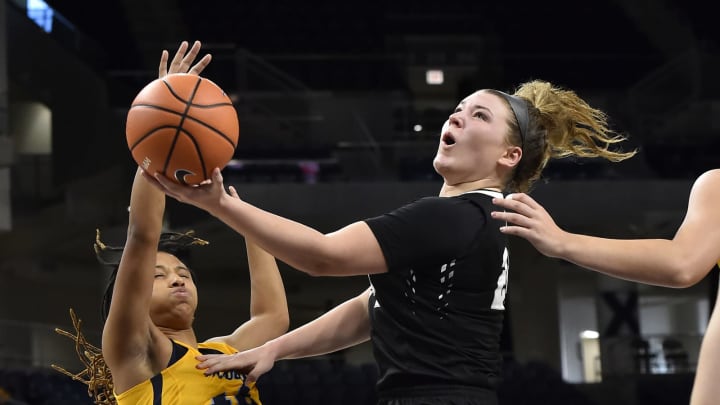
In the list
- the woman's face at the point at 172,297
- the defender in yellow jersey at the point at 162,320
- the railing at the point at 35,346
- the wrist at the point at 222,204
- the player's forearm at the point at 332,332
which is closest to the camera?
the wrist at the point at 222,204

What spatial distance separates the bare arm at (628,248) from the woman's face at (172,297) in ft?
3.91

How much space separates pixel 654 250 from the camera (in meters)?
2.15

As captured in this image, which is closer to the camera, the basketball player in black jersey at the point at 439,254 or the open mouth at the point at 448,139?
the basketball player in black jersey at the point at 439,254

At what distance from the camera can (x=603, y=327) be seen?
12.5 m

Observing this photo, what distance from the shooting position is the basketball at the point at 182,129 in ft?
6.76

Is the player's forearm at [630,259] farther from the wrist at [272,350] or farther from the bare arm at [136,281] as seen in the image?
the bare arm at [136,281]

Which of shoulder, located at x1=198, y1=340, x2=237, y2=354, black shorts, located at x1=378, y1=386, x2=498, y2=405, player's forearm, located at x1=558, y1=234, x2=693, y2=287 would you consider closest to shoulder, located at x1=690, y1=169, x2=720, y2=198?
player's forearm, located at x1=558, y1=234, x2=693, y2=287

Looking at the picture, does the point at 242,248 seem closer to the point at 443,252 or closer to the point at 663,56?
the point at 663,56

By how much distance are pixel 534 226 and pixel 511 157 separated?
1.54 feet

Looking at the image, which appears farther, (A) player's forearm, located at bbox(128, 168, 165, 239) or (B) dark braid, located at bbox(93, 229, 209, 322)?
(B) dark braid, located at bbox(93, 229, 209, 322)

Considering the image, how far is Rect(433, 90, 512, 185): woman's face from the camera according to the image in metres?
2.47

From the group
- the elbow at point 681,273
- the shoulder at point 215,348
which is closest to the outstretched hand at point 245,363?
the shoulder at point 215,348

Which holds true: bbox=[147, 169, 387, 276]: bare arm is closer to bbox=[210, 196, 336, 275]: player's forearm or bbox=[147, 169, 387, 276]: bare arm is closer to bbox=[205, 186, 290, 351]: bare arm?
bbox=[210, 196, 336, 275]: player's forearm

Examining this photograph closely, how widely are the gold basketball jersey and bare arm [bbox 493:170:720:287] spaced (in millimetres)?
1000
